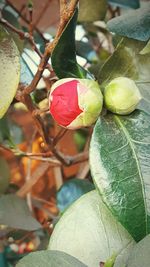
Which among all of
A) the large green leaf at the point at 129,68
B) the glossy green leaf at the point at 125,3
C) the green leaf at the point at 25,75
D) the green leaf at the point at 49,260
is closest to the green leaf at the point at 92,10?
the glossy green leaf at the point at 125,3

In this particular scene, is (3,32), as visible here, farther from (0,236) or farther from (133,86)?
(0,236)

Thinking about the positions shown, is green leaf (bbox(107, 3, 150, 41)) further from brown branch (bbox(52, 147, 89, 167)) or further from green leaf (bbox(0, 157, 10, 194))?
green leaf (bbox(0, 157, 10, 194))

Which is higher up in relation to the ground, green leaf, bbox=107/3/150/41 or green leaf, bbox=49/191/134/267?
→ green leaf, bbox=107/3/150/41

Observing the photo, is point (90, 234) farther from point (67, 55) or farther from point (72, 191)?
point (72, 191)

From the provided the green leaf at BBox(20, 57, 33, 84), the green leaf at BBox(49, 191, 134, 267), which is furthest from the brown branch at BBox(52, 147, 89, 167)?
the green leaf at BBox(49, 191, 134, 267)

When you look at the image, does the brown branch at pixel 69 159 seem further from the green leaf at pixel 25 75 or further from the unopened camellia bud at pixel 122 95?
the unopened camellia bud at pixel 122 95

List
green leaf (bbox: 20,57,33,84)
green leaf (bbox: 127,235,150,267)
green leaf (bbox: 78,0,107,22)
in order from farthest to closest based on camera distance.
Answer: green leaf (bbox: 78,0,107,22) < green leaf (bbox: 20,57,33,84) < green leaf (bbox: 127,235,150,267)

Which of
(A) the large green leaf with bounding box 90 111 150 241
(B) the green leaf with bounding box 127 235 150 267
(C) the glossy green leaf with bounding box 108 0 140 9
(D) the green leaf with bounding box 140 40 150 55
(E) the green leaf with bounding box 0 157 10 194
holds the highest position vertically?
(D) the green leaf with bounding box 140 40 150 55

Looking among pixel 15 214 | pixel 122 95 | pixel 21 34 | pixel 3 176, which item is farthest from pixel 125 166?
pixel 3 176
